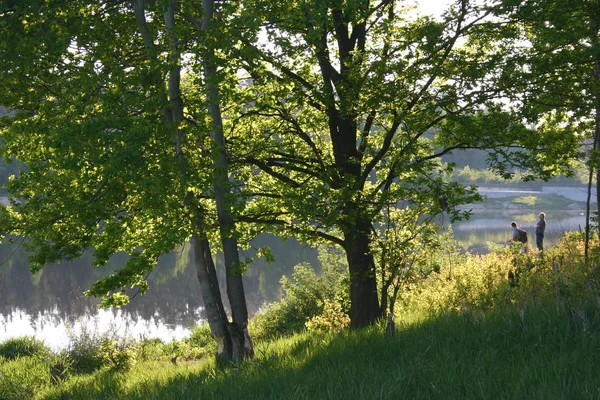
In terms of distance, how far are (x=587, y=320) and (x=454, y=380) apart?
5.22ft

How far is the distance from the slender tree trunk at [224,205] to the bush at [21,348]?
303 inches

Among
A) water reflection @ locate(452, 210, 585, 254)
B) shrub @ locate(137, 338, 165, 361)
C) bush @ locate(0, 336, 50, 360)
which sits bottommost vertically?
water reflection @ locate(452, 210, 585, 254)

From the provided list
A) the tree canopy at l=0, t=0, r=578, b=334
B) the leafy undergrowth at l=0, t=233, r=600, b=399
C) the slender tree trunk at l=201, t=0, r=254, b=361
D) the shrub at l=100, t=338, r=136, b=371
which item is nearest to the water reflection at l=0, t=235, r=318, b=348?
the shrub at l=100, t=338, r=136, b=371

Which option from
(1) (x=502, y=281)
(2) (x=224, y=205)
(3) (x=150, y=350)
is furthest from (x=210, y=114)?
(3) (x=150, y=350)

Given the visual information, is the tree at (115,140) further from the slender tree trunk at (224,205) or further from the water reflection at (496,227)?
the water reflection at (496,227)

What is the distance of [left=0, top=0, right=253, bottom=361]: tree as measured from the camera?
7.70m

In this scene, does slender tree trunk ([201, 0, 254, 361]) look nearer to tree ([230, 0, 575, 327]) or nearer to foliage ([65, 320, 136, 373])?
tree ([230, 0, 575, 327])

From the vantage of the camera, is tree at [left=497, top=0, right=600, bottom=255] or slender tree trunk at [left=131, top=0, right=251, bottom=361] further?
tree at [left=497, top=0, right=600, bottom=255]

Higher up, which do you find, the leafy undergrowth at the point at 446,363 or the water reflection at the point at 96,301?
the leafy undergrowth at the point at 446,363

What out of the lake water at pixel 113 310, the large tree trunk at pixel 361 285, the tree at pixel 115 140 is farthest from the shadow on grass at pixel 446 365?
the lake water at pixel 113 310

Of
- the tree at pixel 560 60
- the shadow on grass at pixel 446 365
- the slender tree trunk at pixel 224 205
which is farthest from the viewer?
the tree at pixel 560 60

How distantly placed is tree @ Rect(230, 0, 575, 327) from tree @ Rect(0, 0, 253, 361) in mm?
1183

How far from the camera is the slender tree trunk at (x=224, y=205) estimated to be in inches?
319

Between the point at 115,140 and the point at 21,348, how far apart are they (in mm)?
10921
